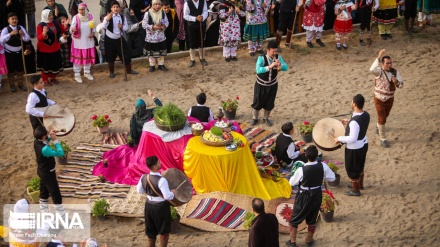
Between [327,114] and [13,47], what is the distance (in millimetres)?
6571

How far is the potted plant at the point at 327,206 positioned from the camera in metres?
9.77

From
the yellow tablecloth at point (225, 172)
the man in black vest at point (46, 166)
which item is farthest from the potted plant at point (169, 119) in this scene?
the man in black vest at point (46, 166)

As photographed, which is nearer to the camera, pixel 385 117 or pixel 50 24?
pixel 385 117

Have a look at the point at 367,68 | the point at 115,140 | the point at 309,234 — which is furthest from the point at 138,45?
the point at 309,234

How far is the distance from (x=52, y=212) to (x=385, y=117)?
5993mm

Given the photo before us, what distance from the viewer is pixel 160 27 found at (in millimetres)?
14398

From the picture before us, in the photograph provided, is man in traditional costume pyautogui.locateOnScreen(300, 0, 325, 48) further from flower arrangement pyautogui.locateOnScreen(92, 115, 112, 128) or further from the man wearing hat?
flower arrangement pyautogui.locateOnScreen(92, 115, 112, 128)

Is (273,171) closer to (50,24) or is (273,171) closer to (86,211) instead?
(86,211)

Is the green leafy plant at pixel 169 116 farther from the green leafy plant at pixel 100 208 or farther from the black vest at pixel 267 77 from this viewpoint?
the black vest at pixel 267 77

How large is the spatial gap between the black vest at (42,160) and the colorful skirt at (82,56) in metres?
5.21

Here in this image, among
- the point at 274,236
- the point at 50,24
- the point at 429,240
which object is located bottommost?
the point at 429,240

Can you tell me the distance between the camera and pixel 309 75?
14758mm

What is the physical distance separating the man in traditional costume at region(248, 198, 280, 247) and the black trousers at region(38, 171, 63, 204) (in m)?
3.20

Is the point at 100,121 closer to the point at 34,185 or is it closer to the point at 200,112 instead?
the point at 200,112
